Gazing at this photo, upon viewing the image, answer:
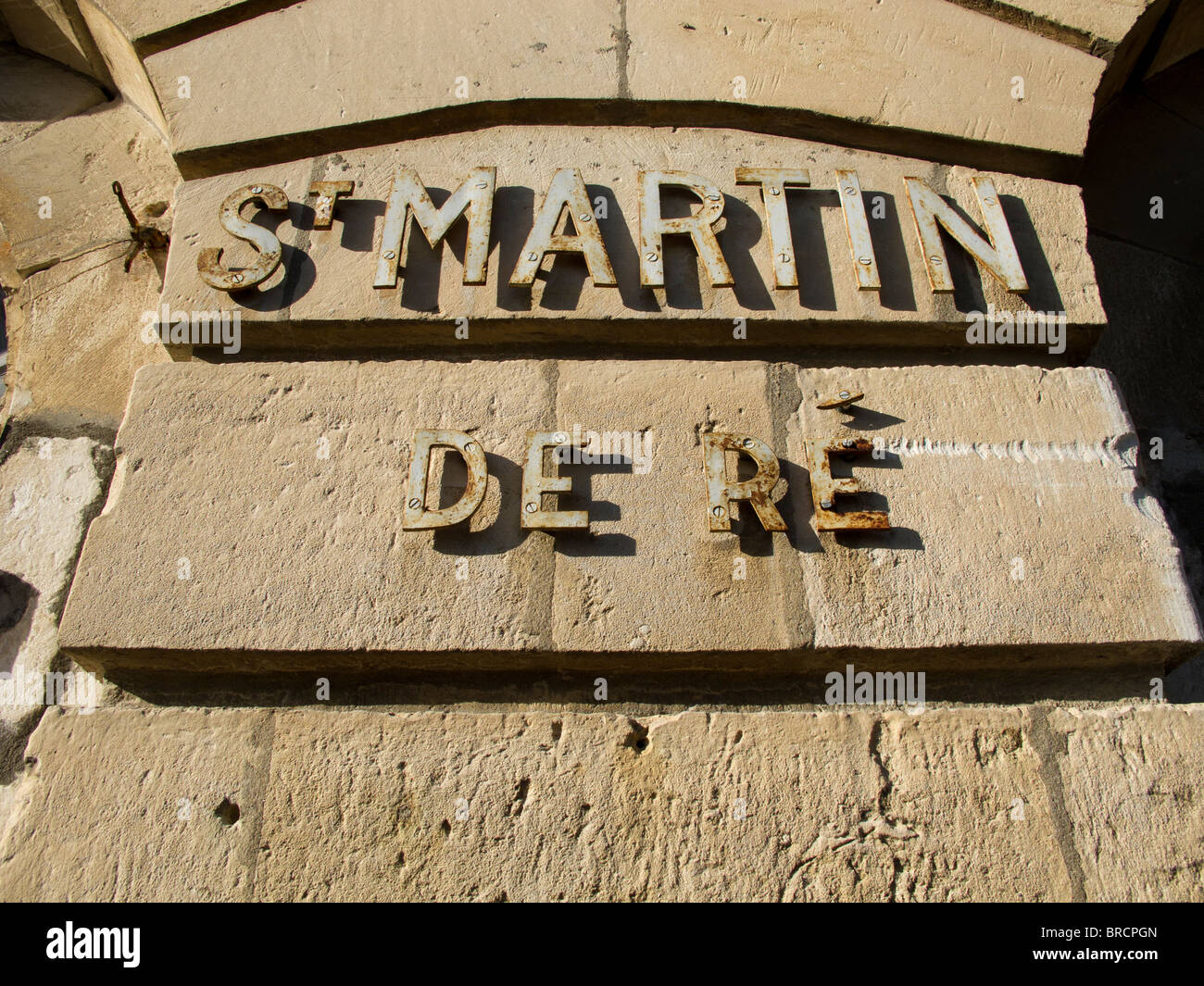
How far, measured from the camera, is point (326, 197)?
3193 mm

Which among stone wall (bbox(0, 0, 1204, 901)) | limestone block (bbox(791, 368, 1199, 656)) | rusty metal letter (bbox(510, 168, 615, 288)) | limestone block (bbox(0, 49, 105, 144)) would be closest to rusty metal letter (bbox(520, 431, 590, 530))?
stone wall (bbox(0, 0, 1204, 901))

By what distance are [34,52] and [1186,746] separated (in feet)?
19.3

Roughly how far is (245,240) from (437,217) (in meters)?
A: 0.72

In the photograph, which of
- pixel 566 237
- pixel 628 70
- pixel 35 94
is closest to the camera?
pixel 566 237

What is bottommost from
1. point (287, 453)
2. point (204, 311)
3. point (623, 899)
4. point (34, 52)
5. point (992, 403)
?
point (623, 899)

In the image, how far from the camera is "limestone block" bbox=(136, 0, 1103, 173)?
3.40 m

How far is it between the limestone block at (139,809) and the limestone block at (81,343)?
51.3 inches

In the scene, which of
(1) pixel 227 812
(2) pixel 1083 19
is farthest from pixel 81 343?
(2) pixel 1083 19

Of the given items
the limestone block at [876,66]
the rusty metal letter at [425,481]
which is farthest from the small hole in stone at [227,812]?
the limestone block at [876,66]

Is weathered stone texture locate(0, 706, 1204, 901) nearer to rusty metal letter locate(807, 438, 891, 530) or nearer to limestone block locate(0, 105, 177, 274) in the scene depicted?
rusty metal letter locate(807, 438, 891, 530)

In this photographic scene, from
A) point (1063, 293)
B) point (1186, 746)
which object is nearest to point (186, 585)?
point (1186, 746)

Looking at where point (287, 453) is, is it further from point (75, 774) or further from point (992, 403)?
point (992, 403)

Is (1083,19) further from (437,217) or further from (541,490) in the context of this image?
(541,490)

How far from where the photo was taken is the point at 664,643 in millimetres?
2469
